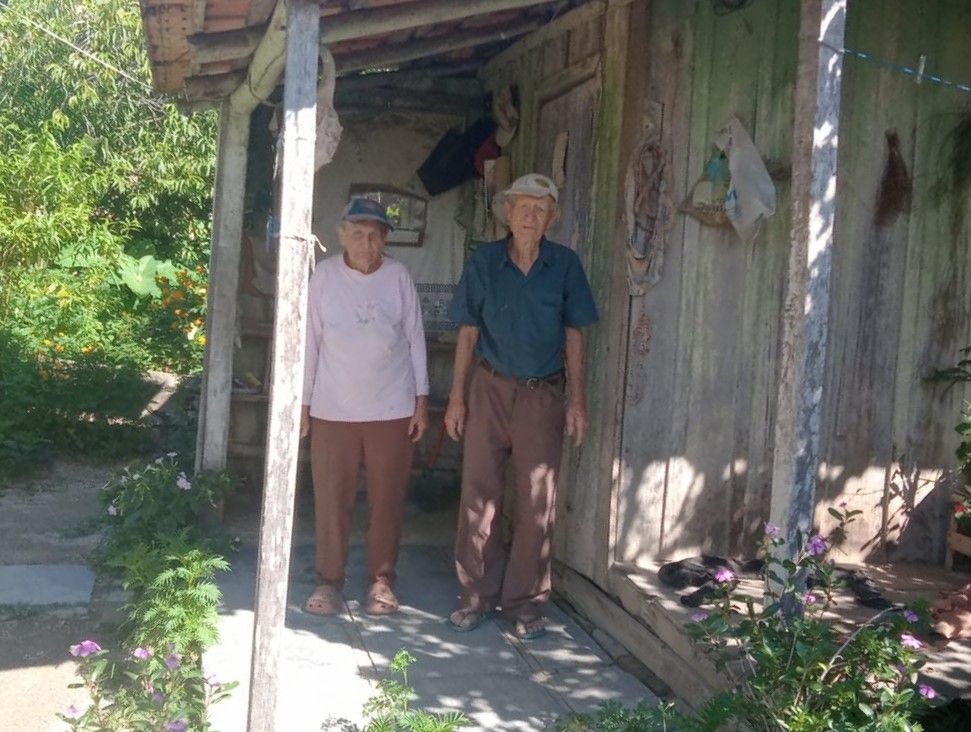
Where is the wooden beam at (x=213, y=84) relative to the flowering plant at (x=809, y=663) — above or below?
above

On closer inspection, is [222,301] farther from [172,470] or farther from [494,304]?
[494,304]

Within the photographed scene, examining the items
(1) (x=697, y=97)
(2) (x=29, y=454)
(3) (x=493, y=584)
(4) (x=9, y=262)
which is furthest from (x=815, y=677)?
(4) (x=9, y=262)

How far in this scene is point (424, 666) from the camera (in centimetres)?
468

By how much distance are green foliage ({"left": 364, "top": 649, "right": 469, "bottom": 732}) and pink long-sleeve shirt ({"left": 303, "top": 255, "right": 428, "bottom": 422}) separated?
4.77ft

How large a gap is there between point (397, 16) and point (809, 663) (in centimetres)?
291

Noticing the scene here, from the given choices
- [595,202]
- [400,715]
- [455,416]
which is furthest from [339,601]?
[595,202]

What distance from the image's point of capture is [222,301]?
658cm

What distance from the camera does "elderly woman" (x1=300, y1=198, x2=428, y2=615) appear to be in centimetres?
515

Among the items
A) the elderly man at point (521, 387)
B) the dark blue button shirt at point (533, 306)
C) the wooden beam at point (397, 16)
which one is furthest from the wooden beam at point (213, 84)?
the dark blue button shirt at point (533, 306)

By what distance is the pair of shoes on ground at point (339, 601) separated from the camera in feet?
17.3

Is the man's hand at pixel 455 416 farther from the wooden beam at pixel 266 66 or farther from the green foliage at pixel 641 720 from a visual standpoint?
the wooden beam at pixel 266 66

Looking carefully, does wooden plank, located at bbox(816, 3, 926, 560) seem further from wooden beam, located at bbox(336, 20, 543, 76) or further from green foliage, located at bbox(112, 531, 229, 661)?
green foliage, located at bbox(112, 531, 229, 661)

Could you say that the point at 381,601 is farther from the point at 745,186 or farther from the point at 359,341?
the point at 745,186

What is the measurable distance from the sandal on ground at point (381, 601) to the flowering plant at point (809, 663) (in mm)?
1994
